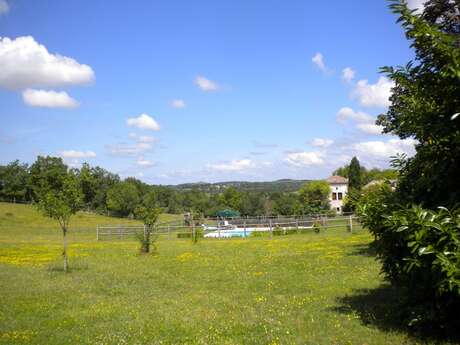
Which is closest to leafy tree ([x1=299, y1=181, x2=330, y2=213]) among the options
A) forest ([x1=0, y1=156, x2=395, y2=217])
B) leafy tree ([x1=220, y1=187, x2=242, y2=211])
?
forest ([x1=0, y1=156, x2=395, y2=217])

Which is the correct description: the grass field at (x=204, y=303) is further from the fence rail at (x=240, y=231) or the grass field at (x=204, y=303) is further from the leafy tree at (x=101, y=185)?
the leafy tree at (x=101, y=185)

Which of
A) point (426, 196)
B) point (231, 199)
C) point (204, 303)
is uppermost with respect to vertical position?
point (231, 199)

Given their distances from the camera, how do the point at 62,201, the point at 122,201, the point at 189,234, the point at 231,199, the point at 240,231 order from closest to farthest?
the point at 62,201 → the point at 189,234 → the point at 240,231 → the point at 122,201 → the point at 231,199

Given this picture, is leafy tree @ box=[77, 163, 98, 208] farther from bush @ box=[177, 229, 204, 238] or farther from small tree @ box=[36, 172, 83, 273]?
small tree @ box=[36, 172, 83, 273]

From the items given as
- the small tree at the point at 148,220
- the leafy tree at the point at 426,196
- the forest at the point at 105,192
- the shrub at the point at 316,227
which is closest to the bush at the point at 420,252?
the leafy tree at the point at 426,196

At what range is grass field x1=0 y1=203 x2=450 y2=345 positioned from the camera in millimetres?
8547

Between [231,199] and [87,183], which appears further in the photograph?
[231,199]

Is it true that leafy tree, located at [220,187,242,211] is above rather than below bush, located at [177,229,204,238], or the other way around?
above

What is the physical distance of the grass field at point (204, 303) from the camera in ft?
28.0

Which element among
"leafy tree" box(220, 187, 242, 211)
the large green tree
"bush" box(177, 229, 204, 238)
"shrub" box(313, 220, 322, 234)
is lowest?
"bush" box(177, 229, 204, 238)

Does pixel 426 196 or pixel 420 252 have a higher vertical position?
pixel 426 196

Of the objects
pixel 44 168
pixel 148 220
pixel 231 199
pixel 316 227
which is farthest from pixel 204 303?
pixel 231 199

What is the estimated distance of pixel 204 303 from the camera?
38.7ft

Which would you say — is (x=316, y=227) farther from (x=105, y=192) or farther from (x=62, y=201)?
(x=105, y=192)
